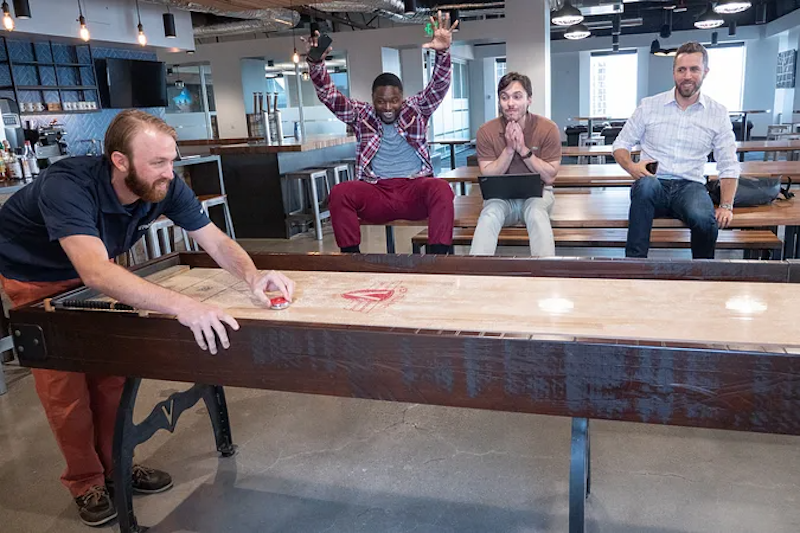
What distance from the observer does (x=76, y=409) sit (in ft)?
6.53

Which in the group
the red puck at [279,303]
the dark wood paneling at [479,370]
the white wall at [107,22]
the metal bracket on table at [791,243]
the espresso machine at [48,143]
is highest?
the white wall at [107,22]

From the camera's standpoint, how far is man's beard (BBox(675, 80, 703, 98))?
3.31m

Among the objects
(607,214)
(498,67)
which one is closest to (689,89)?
(607,214)

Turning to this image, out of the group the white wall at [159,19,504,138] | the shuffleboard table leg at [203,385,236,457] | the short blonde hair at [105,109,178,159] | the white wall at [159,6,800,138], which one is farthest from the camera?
the white wall at [159,6,800,138]

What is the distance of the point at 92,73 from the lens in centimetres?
810

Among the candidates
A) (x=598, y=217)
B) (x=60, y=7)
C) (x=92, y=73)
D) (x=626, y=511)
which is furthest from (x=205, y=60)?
(x=626, y=511)

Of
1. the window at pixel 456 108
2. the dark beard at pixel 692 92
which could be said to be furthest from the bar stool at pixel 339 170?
the window at pixel 456 108

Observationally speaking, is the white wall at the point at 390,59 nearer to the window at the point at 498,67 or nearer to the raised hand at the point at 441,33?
the raised hand at the point at 441,33

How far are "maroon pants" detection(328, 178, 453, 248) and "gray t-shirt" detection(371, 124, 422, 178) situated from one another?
7 cm

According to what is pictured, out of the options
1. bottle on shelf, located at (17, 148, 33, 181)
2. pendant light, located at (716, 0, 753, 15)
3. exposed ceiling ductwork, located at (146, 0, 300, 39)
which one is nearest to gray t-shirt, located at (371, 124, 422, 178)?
bottle on shelf, located at (17, 148, 33, 181)

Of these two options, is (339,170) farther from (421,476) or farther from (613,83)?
(613,83)

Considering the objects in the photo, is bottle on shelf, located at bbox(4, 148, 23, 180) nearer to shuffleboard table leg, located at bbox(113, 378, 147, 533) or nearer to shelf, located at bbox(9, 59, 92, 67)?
shelf, located at bbox(9, 59, 92, 67)

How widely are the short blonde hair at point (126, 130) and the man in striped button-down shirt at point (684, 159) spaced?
247 cm

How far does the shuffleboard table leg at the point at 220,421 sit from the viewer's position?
2336mm
